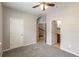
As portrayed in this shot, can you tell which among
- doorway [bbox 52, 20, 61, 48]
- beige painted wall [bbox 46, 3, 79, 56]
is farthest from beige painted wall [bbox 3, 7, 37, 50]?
doorway [bbox 52, 20, 61, 48]

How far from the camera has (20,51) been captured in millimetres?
1629

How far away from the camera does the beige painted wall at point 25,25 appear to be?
143 centimetres

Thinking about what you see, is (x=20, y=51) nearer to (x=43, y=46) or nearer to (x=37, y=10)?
(x=43, y=46)

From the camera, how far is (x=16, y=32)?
4.80 feet

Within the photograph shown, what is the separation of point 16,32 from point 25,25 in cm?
21

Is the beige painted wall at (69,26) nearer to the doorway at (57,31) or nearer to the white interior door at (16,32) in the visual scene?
the doorway at (57,31)

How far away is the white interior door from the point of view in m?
1.44

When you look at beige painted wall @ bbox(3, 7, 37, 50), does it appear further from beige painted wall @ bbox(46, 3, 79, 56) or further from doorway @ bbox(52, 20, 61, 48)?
doorway @ bbox(52, 20, 61, 48)

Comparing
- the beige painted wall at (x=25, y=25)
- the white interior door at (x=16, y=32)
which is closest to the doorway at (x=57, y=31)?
the beige painted wall at (x=25, y=25)

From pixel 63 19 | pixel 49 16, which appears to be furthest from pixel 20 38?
pixel 63 19

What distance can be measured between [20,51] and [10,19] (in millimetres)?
593

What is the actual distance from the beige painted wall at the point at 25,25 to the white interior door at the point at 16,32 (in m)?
0.05

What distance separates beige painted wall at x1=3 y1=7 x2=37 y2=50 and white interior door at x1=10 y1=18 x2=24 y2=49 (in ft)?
0.17

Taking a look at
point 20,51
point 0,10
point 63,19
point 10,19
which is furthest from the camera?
point 63,19
